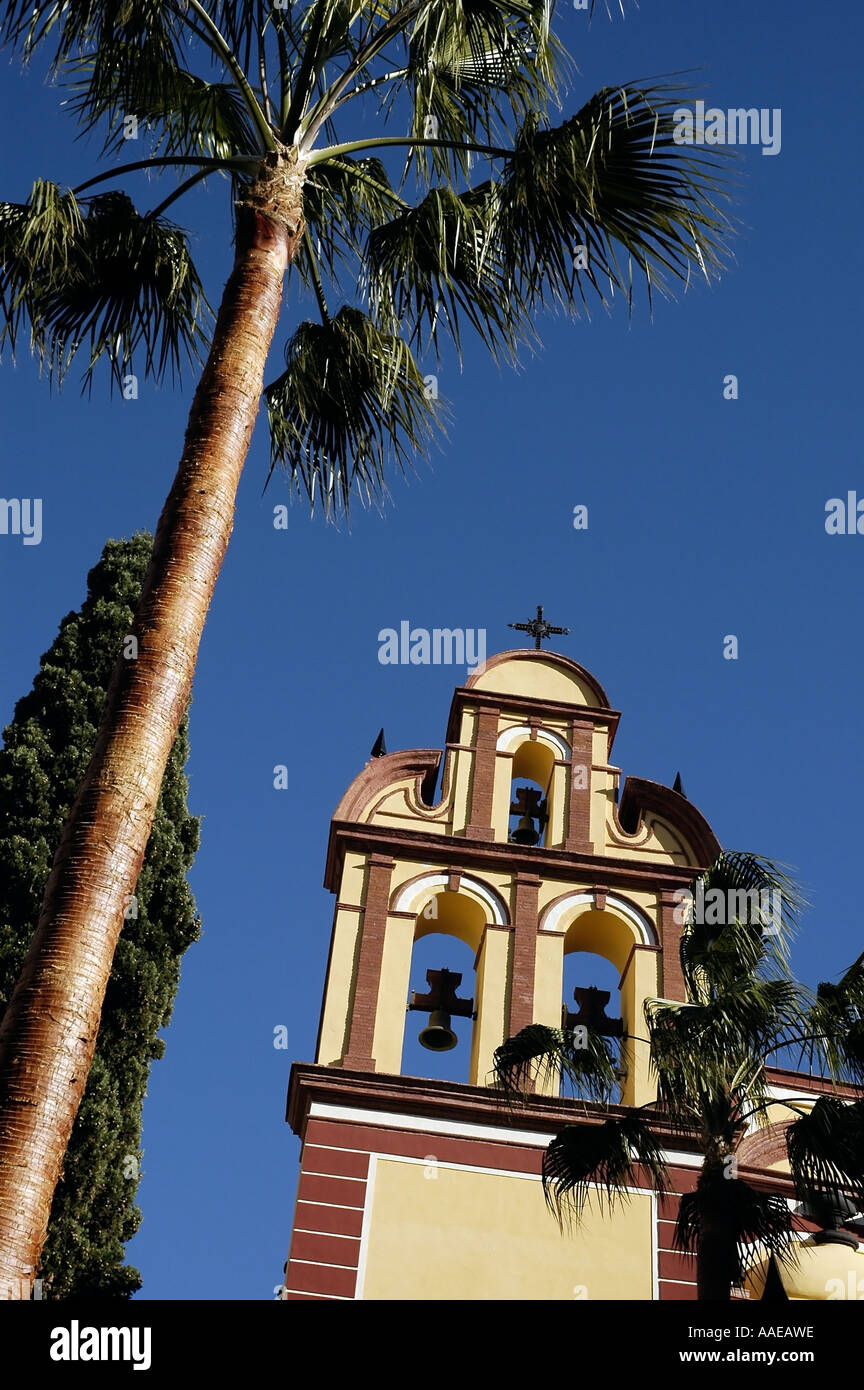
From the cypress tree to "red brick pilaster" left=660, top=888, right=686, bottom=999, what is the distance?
5685mm

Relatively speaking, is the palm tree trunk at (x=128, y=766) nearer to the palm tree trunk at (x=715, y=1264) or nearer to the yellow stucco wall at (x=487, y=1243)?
the palm tree trunk at (x=715, y=1264)

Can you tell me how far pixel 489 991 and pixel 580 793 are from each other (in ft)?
10.6

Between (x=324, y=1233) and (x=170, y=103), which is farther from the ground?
(x=170, y=103)

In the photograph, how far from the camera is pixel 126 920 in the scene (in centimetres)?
1332

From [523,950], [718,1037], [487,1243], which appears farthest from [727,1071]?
[523,950]

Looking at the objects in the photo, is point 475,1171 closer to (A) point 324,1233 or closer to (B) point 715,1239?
(A) point 324,1233

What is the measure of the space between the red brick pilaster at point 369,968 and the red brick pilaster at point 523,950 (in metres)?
1.54

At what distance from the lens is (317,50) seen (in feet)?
29.5

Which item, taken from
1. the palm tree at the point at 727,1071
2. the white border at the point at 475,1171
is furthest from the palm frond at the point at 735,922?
the white border at the point at 475,1171

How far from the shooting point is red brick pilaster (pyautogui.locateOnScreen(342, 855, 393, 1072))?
15984 millimetres
